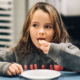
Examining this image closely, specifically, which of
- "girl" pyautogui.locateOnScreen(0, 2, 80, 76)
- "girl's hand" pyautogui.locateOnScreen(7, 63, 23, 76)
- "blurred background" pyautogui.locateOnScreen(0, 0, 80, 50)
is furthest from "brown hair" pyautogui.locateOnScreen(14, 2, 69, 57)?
"blurred background" pyautogui.locateOnScreen(0, 0, 80, 50)

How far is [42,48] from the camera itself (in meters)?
0.60

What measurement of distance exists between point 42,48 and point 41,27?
6.2 inches

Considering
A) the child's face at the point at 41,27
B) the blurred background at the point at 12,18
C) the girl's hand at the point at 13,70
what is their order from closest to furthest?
the girl's hand at the point at 13,70
the child's face at the point at 41,27
the blurred background at the point at 12,18

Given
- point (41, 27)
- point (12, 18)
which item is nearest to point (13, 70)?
point (41, 27)

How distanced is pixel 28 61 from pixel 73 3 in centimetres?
173

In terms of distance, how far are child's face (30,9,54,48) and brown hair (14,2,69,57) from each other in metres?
0.04

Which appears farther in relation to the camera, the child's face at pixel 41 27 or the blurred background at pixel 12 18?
Answer: the blurred background at pixel 12 18

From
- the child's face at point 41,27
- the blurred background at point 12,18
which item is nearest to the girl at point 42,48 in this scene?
the child's face at point 41,27

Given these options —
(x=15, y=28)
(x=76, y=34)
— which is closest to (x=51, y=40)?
(x=15, y=28)

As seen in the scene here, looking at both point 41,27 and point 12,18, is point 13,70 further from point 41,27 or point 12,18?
point 12,18

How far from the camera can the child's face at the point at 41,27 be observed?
71 centimetres

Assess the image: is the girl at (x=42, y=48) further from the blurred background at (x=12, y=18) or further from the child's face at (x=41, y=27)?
the blurred background at (x=12, y=18)

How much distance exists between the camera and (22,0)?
1771 millimetres

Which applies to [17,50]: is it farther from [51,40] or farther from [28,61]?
[51,40]
